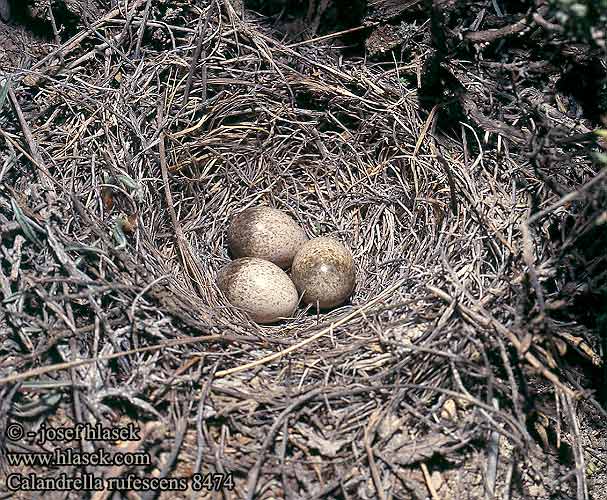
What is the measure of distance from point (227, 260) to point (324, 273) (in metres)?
0.59

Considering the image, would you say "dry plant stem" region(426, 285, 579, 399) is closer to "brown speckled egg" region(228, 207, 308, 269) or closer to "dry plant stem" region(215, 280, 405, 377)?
"dry plant stem" region(215, 280, 405, 377)

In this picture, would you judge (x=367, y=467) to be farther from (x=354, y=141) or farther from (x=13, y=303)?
(x=354, y=141)

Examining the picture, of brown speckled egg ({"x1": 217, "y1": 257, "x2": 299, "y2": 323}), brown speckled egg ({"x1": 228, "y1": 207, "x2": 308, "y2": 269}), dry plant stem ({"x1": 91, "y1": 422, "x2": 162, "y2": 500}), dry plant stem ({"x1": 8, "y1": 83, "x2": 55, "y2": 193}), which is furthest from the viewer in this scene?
brown speckled egg ({"x1": 228, "y1": 207, "x2": 308, "y2": 269})

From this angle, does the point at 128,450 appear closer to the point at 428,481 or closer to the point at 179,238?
the point at 428,481

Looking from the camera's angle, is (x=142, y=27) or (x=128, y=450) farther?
(x=142, y=27)

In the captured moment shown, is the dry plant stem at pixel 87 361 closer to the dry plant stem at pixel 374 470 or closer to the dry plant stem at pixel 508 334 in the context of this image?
the dry plant stem at pixel 374 470

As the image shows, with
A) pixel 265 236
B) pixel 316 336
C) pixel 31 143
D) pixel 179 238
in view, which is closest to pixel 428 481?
pixel 316 336

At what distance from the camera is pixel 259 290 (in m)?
2.99

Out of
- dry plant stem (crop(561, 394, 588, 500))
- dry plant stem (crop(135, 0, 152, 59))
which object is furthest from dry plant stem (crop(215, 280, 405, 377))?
dry plant stem (crop(135, 0, 152, 59))

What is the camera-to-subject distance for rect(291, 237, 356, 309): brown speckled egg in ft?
10.1

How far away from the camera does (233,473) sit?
2.26 meters

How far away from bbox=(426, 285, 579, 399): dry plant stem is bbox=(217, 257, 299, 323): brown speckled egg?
67 cm

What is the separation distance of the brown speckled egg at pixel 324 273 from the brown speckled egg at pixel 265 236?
0.10m

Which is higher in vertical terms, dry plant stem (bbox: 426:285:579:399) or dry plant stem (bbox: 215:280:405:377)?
dry plant stem (bbox: 426:285:579:399)
